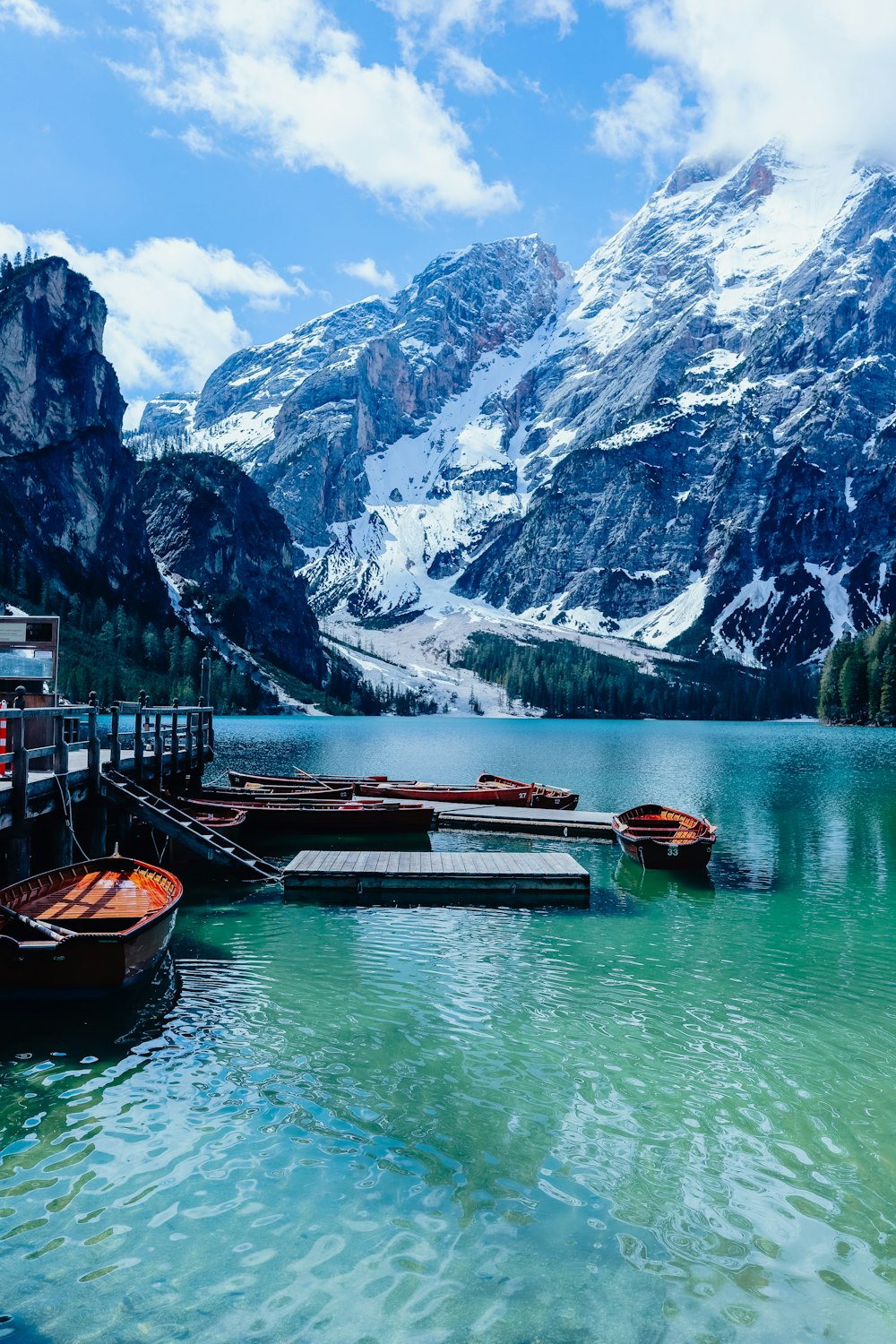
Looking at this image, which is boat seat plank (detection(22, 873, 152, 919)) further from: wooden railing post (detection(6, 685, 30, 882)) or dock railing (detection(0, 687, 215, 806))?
dock railing (detection(0, 687, 215, 806))

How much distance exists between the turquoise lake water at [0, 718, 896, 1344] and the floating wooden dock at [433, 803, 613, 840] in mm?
18419

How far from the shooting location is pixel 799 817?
49.8 m

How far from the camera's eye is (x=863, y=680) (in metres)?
162

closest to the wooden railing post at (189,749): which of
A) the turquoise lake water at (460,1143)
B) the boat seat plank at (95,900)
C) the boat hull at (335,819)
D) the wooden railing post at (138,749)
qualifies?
the boat hull at (335,819)

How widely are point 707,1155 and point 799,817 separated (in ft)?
138

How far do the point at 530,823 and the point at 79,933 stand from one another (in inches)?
1141

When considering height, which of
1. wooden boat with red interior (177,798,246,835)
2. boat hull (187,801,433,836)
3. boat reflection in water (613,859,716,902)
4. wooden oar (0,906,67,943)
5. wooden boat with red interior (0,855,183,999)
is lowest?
boat reflection in water (613,859,716,902)

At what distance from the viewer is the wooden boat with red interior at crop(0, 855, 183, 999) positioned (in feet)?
50.7

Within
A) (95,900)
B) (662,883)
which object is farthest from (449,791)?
(95,900)

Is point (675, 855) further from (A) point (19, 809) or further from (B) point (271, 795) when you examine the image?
(A) point (19, 809)

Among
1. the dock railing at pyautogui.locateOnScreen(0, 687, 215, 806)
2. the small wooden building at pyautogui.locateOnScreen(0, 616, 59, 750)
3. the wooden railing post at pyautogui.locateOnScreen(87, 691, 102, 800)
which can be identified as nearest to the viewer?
the dock railing at pyautogui.locateOnScreen(0, 687, 215, 806)

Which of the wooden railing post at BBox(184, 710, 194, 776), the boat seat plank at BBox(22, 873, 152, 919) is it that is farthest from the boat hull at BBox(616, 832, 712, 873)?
the wooden railing post at BBox(184, 710, 194, 776)

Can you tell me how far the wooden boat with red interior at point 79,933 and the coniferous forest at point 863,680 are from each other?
153008 millimetres

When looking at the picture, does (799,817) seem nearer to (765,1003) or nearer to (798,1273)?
(765,1003)
